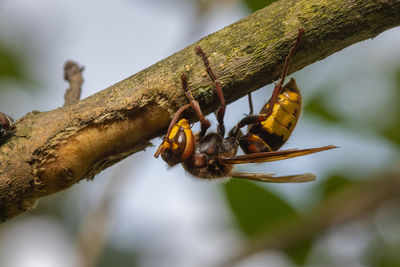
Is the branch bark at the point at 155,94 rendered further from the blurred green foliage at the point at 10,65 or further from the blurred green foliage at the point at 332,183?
the blurred green foliage at the point at 10,65

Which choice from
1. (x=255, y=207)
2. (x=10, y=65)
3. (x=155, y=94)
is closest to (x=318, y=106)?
(x=255, y=207)

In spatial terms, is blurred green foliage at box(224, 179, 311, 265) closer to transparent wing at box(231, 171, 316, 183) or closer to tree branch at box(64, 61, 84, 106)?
transparent wing at box(231, 171, 316, 183)

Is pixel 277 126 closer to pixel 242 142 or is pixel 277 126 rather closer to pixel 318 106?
pixel 242 142

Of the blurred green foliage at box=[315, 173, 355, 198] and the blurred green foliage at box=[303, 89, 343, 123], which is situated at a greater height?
the blurred green foliage at box=[303, 89, 343, 123]

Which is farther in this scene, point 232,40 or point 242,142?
point 242,142

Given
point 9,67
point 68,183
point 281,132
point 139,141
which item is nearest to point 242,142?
point 281,132

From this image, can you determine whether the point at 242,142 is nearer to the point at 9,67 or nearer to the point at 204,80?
the point at 204,80

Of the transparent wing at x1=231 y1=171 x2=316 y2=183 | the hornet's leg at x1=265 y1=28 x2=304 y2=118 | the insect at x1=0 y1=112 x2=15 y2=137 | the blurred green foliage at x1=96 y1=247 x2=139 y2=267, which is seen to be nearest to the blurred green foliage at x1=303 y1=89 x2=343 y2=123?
the transparent wing at x1=231 y1=171 x2=316 y2=183

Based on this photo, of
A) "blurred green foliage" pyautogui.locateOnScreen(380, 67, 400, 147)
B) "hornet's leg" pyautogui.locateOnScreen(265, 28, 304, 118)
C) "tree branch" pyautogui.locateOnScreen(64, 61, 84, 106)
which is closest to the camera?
"hornet's leg" pyautogui.locateOnScreen(265, 28, 304, 118)
